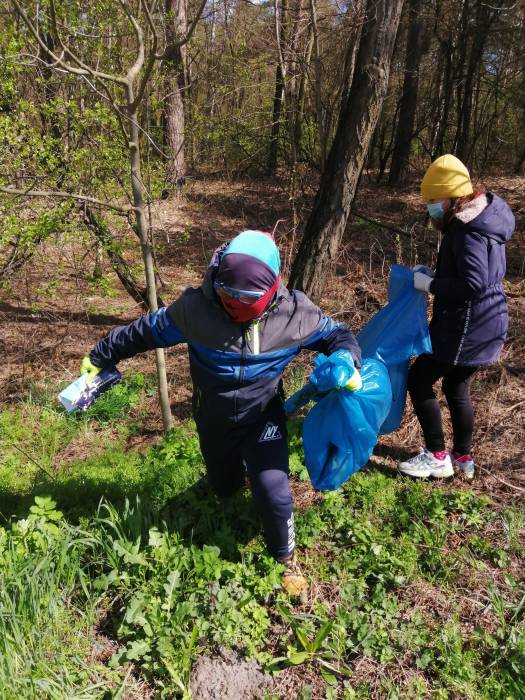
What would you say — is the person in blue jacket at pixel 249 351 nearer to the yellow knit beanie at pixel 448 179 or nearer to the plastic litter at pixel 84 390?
the plastic litter at pixel 84 390

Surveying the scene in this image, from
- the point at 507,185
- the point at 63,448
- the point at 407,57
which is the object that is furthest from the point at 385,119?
the point at 63,448

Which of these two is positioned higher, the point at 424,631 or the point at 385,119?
the point at 385,119

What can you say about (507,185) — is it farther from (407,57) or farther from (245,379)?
(245,379)

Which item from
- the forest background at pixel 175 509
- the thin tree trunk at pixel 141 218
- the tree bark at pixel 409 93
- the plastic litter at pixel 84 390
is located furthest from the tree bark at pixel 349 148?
the tree bark at pixel 409 93

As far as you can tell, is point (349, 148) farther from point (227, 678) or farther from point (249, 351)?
point (227, 678)

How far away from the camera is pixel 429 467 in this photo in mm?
2750

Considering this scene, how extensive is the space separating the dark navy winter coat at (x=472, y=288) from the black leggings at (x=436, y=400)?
0.14 meters

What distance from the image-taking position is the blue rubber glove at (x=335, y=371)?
6.43 ft

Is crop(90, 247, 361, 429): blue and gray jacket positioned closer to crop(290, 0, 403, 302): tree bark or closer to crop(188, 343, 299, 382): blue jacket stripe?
crop(188, 343, 299, 382): blue jacket stripe

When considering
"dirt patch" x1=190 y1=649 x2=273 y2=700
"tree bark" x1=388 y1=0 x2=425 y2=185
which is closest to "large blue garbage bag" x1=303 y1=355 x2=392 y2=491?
"dirt patch" x1=190 y1=649 x2=273 y2=700

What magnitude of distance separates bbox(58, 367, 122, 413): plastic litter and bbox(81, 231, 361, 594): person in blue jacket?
0.05 metres

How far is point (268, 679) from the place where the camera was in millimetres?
1896

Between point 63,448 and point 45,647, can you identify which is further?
point 63,448

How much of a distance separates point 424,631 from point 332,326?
Answer: 4.35ft
